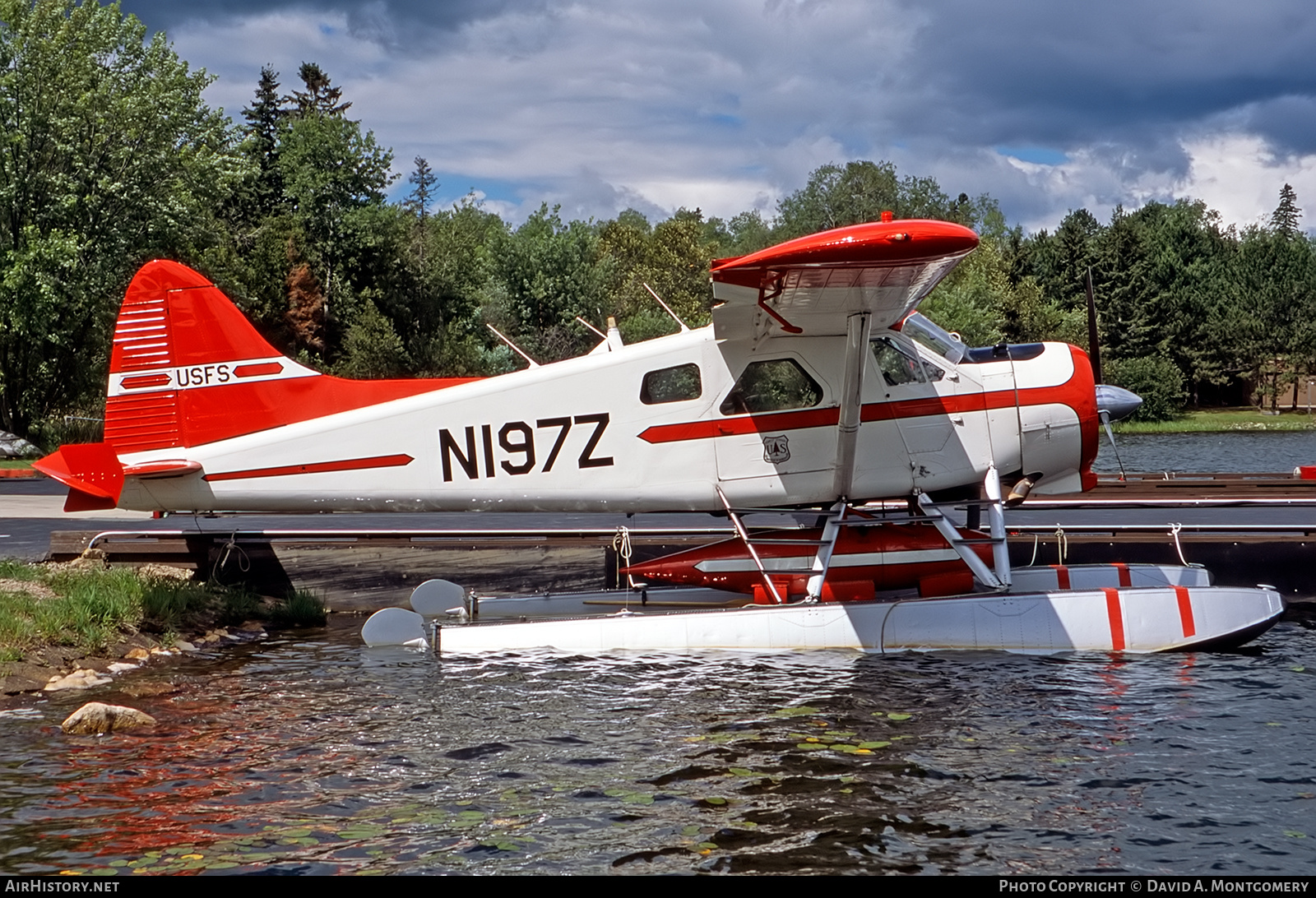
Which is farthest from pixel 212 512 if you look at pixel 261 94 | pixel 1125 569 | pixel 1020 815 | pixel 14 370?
pixel 261 94

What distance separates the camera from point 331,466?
415 inches

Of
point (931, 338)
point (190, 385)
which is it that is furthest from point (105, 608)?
point (931, 338)

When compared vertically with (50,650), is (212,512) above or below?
above

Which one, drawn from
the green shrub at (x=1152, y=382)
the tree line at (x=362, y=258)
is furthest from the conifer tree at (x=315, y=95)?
the green shrub at (x=1152, y=382)

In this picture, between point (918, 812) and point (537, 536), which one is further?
point (537, 536)

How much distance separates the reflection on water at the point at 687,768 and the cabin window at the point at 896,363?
99.5 inches

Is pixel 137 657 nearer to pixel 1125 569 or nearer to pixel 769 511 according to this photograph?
pixel 769 511

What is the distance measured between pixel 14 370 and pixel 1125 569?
107ft

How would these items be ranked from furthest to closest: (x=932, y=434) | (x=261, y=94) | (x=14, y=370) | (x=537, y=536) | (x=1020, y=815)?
(x=261, y=94) → (x=14, y=370) → (x=537, y=536) → (x=932, y=434) → (x=1020, y=815)

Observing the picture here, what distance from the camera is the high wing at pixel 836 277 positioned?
847 cm

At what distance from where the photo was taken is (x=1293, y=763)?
7.34 m

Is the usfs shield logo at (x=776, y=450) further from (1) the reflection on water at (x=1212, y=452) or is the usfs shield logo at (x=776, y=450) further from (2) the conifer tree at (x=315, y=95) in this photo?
(2) the conifer tree at (x=315, y=95)

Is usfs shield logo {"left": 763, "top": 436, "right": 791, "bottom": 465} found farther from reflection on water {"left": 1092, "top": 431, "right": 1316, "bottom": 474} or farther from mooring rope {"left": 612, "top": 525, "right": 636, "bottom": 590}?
reflection on water {"left": 1092, "top": 431, "right": 1316, "bottom": 474}

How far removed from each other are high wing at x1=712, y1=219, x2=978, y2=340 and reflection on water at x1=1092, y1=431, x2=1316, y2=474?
63.8 ft
